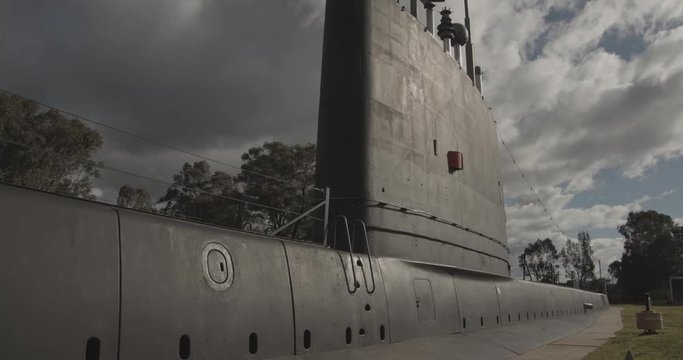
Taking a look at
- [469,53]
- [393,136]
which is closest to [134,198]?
[393,136]

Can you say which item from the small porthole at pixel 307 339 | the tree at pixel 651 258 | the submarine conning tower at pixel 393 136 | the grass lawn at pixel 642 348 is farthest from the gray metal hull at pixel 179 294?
the tree at pixel 651 258

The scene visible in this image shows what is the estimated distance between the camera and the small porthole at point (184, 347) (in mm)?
4098

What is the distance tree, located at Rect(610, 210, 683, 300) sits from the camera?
292 feet

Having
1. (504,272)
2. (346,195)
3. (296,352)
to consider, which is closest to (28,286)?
(296,352)

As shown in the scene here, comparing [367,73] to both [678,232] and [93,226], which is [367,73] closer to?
[93,226]

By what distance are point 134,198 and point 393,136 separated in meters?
3.84

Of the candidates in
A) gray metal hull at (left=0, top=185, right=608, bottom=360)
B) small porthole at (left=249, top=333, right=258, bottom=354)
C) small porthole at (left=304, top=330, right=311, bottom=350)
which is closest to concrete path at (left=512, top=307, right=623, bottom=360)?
gray metal hull at (left=0, top=185, right=608, bottom=360)

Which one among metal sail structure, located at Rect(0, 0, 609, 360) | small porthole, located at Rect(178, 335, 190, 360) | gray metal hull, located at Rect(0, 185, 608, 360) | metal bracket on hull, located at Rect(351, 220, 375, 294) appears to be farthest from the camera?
metal bracket on hull, located at Rect(351, 220, 375, 294)

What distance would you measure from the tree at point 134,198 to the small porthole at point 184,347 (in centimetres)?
112

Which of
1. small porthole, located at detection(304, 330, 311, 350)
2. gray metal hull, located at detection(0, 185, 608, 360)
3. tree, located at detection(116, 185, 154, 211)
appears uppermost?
tree, located at detection(116, 185, 154, 211)

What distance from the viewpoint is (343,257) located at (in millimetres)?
6434

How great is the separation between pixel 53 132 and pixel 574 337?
1583cm

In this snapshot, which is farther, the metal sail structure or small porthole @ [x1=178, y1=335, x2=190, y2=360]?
small porthole @ [x1=178, y1=335, x2=190, y2=360]

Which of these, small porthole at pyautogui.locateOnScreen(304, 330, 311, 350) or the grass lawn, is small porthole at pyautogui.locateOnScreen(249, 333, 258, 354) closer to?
small porthole at pyautogui.locateOnScreen(304, 330, 311, 350)
